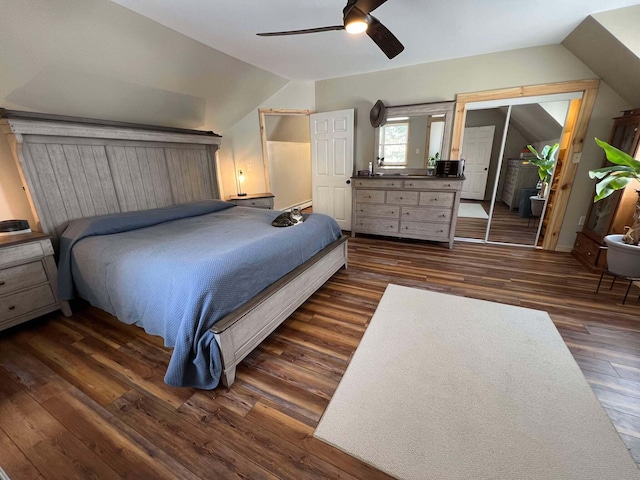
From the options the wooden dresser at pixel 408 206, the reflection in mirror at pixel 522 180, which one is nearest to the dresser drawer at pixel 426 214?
the wooden dresser at pixel 408 206

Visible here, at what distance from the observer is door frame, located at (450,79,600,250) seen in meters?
3.02

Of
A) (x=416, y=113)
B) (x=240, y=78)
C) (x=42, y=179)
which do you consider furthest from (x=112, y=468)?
(x=416, y=113)

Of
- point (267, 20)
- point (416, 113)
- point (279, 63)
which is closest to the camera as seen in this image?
point (267, 20)

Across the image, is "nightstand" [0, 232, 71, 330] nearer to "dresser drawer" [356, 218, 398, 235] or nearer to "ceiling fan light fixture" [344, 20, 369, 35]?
"ceiling fan light fixture" [344, 20, 369, 35]

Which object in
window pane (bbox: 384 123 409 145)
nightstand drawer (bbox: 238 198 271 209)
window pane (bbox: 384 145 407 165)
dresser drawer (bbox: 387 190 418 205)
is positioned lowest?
nightstand drawer (bbox: 238 198 271 209)

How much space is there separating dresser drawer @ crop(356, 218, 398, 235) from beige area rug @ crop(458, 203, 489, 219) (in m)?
1.72

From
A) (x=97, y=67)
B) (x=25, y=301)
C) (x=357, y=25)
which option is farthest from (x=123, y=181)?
(x=357, y=25)

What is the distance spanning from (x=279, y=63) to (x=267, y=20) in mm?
1138

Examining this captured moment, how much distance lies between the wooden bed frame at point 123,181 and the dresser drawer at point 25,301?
0.49m

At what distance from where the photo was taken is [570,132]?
3.29 meters

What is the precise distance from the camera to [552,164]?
3617 millimetres

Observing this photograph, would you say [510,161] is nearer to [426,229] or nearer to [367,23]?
[426,229]

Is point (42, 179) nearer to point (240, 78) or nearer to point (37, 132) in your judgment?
point (37, 132)

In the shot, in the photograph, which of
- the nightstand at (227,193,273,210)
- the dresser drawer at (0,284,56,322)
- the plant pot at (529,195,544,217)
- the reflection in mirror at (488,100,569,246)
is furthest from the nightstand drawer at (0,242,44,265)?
the plant pot at (529,195,544,217)
